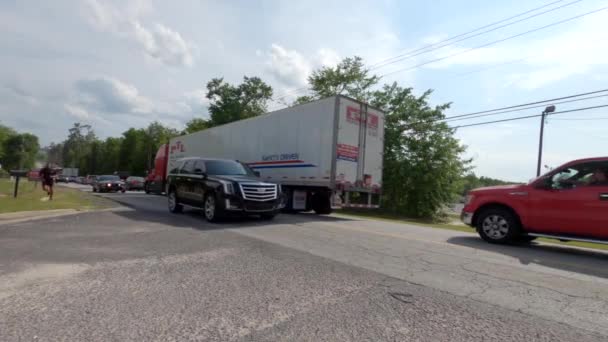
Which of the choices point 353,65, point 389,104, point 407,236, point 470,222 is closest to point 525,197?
point 470,222

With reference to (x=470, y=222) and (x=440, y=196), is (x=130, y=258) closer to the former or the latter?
(x=470, y=222)

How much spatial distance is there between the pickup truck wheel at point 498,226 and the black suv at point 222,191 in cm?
538

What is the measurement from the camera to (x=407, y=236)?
8195mm

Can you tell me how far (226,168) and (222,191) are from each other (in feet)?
5.58

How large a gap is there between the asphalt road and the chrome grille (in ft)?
8.66

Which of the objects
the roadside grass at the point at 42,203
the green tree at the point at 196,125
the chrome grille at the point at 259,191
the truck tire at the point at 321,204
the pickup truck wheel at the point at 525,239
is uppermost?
the green tree at the point at 196,125

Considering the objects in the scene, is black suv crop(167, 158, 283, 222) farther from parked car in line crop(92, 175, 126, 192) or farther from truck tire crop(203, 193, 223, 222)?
parked car in line crop(92, 175, 126, 192)

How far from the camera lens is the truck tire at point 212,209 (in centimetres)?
948

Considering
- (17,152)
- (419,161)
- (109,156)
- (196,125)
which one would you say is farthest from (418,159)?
(17,152)

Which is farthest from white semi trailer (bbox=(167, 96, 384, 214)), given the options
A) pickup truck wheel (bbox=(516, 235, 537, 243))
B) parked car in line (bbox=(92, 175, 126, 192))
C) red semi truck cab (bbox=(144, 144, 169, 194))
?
parked car in line (bbox=(92, 175, 126, 192))

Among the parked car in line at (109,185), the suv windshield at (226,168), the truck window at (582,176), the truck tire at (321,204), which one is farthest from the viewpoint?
the parked car in line at (109,185)

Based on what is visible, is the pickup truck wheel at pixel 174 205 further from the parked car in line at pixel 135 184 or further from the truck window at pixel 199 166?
the parked car in line at pixel 135 184

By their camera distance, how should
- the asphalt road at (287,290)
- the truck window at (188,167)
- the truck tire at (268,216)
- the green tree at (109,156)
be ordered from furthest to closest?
the green tree at (109,156) < the truck window at (188,167) < the truck tire at (268,216) < the asphalt road at (287,290)

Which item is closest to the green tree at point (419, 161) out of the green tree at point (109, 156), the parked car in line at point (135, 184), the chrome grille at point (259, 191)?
the chrome grille at point (259, 191)
